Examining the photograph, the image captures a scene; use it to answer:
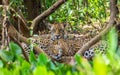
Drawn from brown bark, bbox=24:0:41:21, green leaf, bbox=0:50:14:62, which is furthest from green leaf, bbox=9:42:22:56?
brown bark, bbox=24:0:41:21

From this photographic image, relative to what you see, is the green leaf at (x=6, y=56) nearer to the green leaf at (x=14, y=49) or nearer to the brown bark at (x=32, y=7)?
the green leaf at (x=14, y=49)

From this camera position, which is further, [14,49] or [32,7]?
[32,7]

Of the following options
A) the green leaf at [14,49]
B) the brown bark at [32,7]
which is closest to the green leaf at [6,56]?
the green leaf at [14,49]

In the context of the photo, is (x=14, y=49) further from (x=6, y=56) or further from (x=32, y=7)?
(x=32, y=7)

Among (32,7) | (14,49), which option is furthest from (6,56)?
(32,7)

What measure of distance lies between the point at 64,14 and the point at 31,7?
8.09 feet

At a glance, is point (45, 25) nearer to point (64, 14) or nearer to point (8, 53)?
point (64, 14)

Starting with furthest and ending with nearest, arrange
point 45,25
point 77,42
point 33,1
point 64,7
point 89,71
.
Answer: point 33,1
point 45,25
point 77,42
point 64,7
point 89,71

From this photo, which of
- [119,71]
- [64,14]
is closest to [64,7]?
[64,14]

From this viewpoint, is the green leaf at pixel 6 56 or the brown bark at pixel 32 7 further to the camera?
the brown bark at pixel 32 7

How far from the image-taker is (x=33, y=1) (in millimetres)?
8297

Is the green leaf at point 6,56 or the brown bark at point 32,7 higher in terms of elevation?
the green leaf at point 6,56

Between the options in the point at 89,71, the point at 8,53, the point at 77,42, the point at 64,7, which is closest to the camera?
the point at 89,71

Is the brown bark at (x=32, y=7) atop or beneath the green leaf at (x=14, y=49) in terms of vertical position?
beneath
